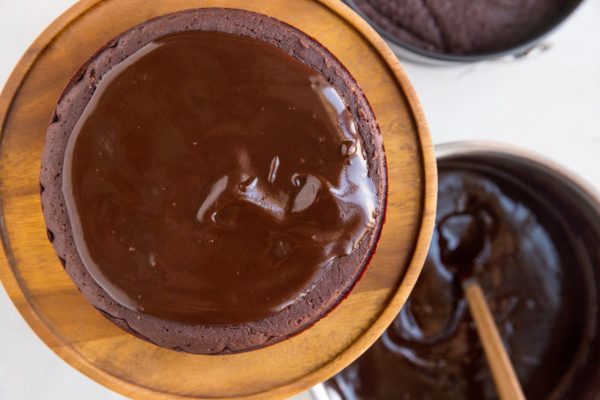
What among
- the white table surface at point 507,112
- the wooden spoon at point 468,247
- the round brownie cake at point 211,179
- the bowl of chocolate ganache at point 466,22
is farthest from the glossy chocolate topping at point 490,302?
the round brownie cake at point 211,179

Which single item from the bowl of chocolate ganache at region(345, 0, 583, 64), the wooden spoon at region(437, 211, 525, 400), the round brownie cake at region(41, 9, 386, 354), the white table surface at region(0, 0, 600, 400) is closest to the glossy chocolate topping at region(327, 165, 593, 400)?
the wooden spoon at region(437, 211, 525, 400)

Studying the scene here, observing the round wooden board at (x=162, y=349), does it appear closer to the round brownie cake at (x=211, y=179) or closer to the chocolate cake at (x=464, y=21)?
the round brownie cake at (x=211, y=179)

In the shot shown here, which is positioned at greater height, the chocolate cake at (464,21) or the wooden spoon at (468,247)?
the chocolate cake at (464,21)

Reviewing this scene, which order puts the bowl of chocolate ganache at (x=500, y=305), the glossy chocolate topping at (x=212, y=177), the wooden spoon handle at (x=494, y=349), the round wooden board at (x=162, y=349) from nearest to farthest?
1. the glossy chocolate topping at (x=212, y=177)
2. the round wooden board at (x=162, y=349)
3. the wooden spoon handle at (x=494, y=349)
4. the bowl of chocolate ganache at (x=500, y=305)

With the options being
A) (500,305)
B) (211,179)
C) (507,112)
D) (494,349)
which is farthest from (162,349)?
(507,112)

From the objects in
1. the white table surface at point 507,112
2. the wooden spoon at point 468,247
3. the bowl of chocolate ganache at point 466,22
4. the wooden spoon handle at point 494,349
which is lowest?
the wooden spoon handle at point 494,349

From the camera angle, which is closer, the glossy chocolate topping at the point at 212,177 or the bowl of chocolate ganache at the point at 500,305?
the glossy chocolate topping at the point at 212,177

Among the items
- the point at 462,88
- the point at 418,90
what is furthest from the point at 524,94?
the point at 418,90

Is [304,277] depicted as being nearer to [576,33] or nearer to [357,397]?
[357,397]

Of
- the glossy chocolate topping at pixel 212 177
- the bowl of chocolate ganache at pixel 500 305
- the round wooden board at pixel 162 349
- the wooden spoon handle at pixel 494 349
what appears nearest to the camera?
the glossy chocolate topping at pixel 212 177
